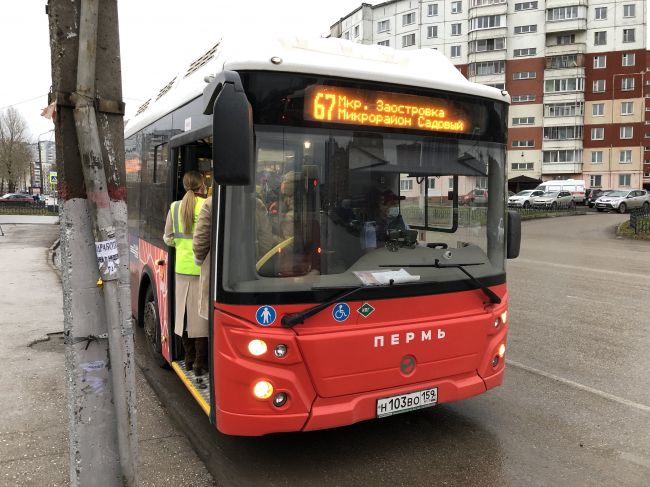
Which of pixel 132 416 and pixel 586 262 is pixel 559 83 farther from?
pixel 132 416

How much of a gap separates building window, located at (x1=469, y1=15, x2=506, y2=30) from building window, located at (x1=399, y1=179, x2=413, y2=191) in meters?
66.2

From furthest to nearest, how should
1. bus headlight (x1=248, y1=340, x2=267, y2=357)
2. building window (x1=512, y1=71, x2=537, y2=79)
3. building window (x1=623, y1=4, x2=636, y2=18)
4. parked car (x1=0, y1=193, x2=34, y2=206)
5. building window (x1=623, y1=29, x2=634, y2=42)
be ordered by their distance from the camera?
building window (x1=512, y1=71, x2=537, y2=79)
building window (x1=623, y1=29, x2=634, y2=42)
building window (x1=623, y1=4, x2=636, y2=18)
parked car (x1=0, y1=193, x2=34, y2=206)
bus headlight (x1=248, y1=340, x2=267, y2=357)

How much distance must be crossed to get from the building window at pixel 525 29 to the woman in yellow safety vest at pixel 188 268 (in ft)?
219

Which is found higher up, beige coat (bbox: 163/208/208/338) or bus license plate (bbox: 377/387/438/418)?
beige coat (bbox: 163/208/208/338)

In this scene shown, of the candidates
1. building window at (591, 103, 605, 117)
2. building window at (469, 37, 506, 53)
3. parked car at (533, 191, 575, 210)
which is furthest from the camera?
building window at (469, 37, 506, 53)

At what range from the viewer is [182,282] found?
4758 mm

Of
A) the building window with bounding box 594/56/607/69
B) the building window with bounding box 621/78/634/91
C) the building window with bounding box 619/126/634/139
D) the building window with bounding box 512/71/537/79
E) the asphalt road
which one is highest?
the building window with bounding box 594/56/607/69

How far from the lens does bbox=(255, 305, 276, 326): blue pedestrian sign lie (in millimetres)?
3412

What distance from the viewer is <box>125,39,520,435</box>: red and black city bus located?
3422 mm

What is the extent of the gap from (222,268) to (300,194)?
68 cm

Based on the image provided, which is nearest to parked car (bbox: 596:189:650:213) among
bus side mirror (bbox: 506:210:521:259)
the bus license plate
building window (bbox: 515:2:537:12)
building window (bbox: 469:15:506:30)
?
building window (bbox: 469:15:506:30)

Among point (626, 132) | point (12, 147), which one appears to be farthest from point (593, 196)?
point (12, 147)

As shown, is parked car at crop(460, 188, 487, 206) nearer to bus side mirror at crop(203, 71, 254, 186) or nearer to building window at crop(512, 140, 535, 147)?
bus side mirror at crop(203, 71, 254, 186)

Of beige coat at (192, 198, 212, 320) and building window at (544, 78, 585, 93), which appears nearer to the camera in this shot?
beige coat at (192, 198, 212, 320)
